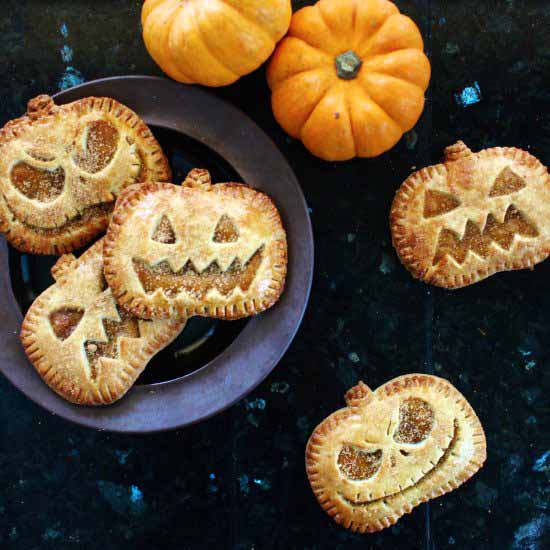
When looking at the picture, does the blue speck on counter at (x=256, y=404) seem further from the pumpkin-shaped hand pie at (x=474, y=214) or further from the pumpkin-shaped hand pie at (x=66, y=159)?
the pumpkin-shaped hand pie at (x=66, y=159)

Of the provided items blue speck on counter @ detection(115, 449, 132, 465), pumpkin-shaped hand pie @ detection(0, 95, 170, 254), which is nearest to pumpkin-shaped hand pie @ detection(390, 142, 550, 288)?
pumpkin-shaped hand pie @ detection(0, 95, 170, 254)

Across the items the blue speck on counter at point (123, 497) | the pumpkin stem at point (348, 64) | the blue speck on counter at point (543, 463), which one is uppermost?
the pumpkin stem at point (348, 64)

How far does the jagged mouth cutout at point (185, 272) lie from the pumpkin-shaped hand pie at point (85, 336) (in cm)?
13

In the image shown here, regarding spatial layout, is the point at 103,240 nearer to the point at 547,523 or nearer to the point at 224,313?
the point at 224,313

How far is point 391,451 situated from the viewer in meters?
1.69

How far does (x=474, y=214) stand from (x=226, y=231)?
26.6 inches

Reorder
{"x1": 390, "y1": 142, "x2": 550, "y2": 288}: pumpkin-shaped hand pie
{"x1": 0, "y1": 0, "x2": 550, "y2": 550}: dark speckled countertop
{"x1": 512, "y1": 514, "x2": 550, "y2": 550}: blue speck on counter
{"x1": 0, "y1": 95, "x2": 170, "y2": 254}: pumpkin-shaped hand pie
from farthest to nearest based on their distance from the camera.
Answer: {"x1": 512, "y1": 514, "x2": 550, "y2": 550}: blue speck on counter
{"x1": 0, "y1": 0, "x2": 550, "y2": 550}: dark speckled countertop
{"x1": 390, "y1": 142, "x2": 550, "y2": 288}: pumpkin-shaped hand pie
{"x1": 0, "y1": 95, "x2": 170, "y2": 254}: pumpkin-shaped hand pie

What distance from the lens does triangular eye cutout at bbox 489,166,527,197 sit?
167 centimetres

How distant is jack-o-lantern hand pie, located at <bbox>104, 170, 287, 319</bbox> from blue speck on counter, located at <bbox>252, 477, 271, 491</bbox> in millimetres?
600

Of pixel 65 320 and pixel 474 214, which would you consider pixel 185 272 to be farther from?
pixel 474 214

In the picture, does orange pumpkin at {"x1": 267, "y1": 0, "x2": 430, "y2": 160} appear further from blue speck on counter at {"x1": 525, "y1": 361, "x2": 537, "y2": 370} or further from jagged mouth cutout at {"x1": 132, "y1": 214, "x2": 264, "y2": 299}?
blue speck on counter at {"x1": 525, "y1": 361, "x2": 537, "y2": 370}

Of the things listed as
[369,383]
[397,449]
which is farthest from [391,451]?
[369,383]

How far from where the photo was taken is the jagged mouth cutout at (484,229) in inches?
65.9

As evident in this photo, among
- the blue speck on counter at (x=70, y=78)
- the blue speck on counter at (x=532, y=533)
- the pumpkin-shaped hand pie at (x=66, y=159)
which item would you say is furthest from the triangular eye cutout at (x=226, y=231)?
the blue speck on counter at (x=532, y=533)
